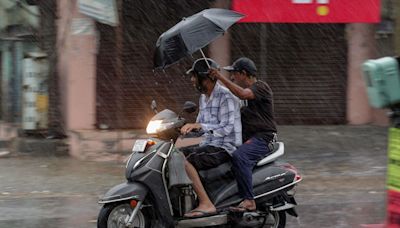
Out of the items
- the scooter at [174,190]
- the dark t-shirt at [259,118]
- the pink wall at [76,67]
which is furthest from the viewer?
the pink wall at [76,67]

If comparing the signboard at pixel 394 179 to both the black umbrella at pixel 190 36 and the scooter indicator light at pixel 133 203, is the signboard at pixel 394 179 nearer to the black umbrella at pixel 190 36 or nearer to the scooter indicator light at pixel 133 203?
the black umbrella at pixel 190 36

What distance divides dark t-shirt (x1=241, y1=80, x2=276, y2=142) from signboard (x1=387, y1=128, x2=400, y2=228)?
1.41 meters

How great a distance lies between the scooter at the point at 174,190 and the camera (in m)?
5.84

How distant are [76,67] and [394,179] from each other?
7508 millimetres

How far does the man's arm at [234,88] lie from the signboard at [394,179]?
56.4 inches

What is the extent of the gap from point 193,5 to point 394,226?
778cm

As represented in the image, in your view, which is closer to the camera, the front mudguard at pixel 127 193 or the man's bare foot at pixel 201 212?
the front mudguard at pixel 127 193

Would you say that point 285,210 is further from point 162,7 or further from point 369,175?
point 162,7

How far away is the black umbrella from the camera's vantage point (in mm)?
5734

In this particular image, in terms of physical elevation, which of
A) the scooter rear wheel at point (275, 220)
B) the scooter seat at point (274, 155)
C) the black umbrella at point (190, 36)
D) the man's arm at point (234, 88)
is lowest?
the scooter rear wheel at point (275, 220)

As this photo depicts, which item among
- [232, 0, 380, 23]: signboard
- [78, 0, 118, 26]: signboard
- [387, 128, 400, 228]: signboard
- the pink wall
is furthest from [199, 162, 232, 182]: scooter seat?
[232, 0, 380, 23]: signboard

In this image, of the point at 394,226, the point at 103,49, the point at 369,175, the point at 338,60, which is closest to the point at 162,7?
the point at 103,49

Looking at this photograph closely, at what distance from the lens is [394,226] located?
→ 527cm

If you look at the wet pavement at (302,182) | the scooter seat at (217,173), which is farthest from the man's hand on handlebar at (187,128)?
the wet pavement at (302,182)
